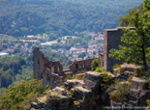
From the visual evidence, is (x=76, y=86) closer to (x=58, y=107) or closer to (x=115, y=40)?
(x=58, y=107)

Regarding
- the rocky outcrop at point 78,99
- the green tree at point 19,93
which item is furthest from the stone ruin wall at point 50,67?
the rocky outcrop at point 78,99

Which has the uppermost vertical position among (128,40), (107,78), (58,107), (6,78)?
(128,40)

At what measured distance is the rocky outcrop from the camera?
48.1ft

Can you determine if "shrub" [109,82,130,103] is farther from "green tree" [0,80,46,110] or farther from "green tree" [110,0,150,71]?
"green tree" [0,80,46,110]

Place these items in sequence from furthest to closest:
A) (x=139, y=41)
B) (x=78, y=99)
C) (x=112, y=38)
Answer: (x=112, y=38) < (x=139, y=41) < (x=78, y=99)

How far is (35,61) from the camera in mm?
31016

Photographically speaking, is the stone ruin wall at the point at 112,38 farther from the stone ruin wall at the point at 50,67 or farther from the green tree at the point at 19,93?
the stone ruin wall at the point at 50,67

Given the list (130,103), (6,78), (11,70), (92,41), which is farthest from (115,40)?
(92,41)

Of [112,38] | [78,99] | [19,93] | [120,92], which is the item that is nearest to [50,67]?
[19,93]

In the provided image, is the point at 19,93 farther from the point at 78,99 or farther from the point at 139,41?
the point at 139,41

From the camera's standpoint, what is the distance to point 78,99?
48.6ft

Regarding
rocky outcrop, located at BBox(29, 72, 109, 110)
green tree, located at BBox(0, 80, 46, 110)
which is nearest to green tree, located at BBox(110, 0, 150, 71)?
rocky outcrop, located at BBox(29, 72, 109, 110)

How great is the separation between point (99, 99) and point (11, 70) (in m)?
101

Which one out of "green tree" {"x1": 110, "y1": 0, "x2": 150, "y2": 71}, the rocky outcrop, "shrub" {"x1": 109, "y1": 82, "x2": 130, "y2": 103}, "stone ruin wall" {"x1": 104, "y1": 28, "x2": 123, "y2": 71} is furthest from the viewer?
"stone ruin wall" {"x1": 104, "y1": 28, "x2": 123, "y2": 71}
